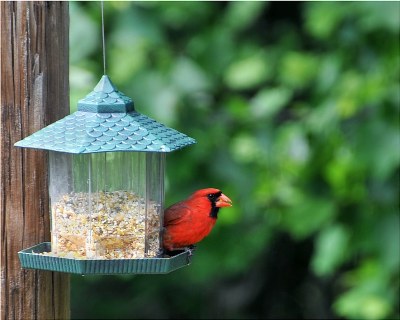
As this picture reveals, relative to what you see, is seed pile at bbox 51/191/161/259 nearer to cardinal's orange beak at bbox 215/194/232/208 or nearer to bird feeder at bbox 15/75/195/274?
bird feeder at bbox 15/75/195/274

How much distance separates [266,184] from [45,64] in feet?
11.9

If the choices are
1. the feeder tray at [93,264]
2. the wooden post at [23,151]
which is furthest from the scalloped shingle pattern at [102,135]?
the feeder tray at [93,264]

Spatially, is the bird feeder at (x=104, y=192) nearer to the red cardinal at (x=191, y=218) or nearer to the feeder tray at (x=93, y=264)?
the feeder tray at (x=93, y=264)

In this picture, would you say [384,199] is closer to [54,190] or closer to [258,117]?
[258,117]

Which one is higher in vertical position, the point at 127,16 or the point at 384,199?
the point at 127,16

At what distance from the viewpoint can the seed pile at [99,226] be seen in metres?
3.04

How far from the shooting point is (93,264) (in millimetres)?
2943

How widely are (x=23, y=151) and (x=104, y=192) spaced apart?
0.94ft

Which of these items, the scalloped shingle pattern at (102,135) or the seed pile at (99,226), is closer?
the scalloped shingle pattern at (102,135)

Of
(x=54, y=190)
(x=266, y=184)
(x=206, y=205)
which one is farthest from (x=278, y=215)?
(x=54, y=190)

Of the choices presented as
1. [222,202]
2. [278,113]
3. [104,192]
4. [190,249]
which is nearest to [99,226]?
[104,192]

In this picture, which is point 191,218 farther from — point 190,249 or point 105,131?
point 105,131

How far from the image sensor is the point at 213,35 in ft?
21.2

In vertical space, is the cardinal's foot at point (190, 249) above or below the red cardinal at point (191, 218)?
below
